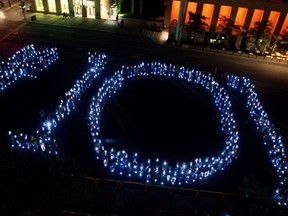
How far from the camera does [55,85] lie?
105 ft

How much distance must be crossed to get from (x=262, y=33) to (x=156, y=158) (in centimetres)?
2900

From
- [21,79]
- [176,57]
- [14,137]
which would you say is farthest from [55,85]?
[176,57]

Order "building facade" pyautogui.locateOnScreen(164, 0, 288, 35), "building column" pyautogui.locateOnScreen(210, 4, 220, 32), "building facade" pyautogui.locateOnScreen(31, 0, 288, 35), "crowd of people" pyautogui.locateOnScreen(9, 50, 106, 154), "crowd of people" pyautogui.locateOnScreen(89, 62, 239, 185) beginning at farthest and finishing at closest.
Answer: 1. "building column" pyautogui.locateOnScreen(210, 4, 220, 32)
2. "building facade" pyautogui.locateOnScreen(31, 0, 288, 35)
3. "building facade" pyautogui.locateOnScreen(164, 0, 288, 35)
4. "crowd of people" pyautogui.locateOnScreen(9, 50, 106, 154)
5. "crowd of people" pyautogui.locateOnScreen(89, 62, 239, 185)

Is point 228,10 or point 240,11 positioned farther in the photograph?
point 228,10

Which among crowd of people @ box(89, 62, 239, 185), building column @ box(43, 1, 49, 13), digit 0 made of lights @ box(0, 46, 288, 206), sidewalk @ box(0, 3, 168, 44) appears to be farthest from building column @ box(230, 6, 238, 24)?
building column @ box(43, 1, 49, 13)

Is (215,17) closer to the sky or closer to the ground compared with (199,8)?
closer to the ground

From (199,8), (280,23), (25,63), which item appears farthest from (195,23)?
(25,63)

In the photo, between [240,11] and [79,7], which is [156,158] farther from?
[79,7]

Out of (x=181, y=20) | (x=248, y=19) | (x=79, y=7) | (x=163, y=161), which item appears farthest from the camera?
(x=79, y=7)

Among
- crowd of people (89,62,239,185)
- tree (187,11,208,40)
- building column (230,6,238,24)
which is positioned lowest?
crowd of people (89,62,239,185)

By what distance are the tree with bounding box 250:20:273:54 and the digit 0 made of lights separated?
10.7m

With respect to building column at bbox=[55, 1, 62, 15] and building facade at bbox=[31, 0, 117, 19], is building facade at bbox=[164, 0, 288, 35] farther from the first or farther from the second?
building column at bbox=[55, 1, 62, 15]

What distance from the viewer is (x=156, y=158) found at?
78.8ft

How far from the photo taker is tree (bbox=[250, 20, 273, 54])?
41.8 meters
